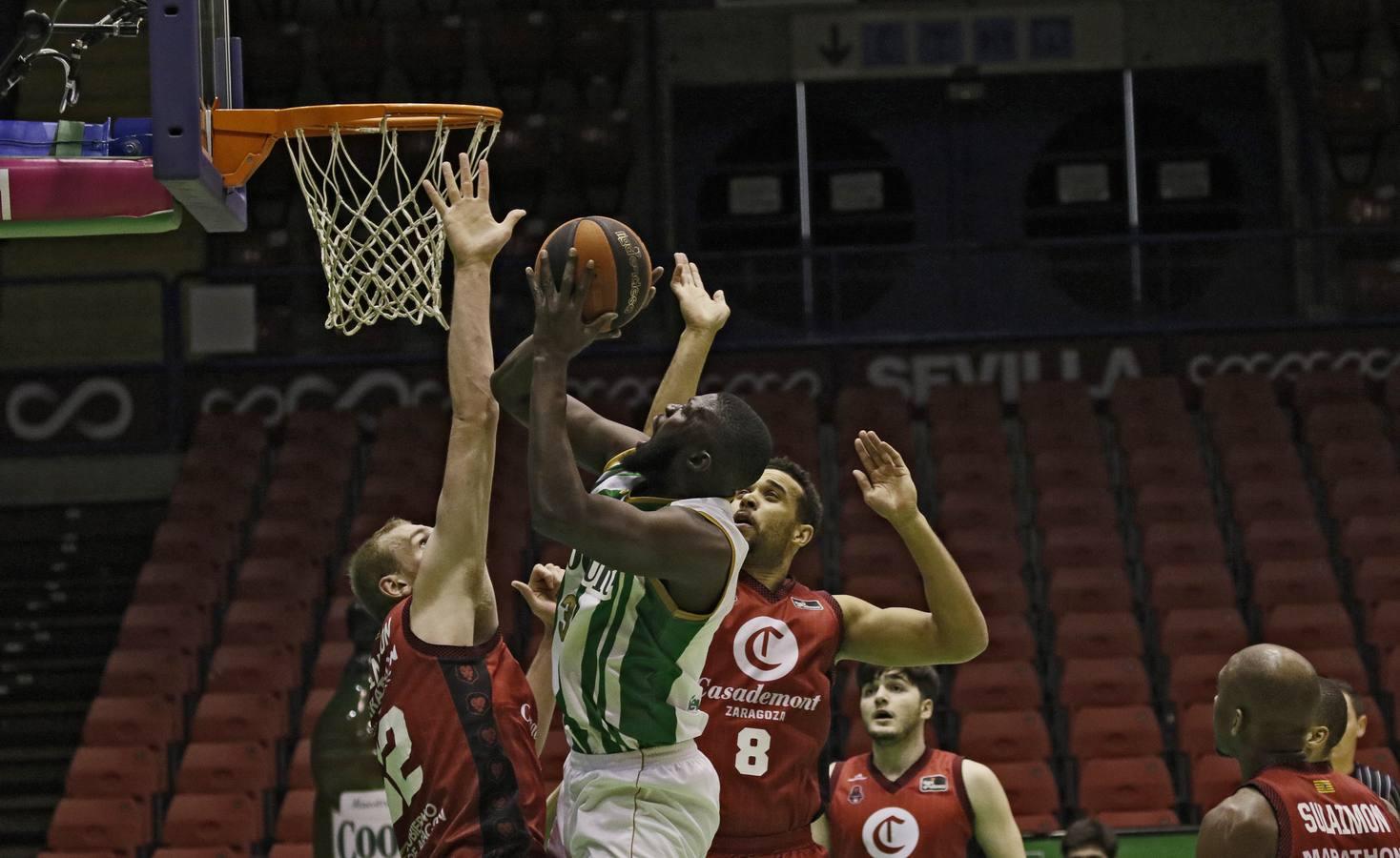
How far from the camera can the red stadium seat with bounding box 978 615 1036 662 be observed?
10.2 meters

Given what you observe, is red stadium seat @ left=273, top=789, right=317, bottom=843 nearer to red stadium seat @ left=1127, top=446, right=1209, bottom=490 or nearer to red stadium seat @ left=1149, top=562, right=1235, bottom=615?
red stadium seat @ left=1149, top=562, right=1235, bottom=615

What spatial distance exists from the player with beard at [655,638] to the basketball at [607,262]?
0.10m

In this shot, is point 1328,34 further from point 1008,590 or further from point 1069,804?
point 1069,804

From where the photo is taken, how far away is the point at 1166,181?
1580cm

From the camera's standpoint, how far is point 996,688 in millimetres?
9969

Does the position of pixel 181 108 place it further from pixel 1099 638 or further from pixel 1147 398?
pixel 1147 398

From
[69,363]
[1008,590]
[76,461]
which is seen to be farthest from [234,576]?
[1008,590]

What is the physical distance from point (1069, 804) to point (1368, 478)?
3428 millimetres

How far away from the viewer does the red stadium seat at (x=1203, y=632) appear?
33.7 feet

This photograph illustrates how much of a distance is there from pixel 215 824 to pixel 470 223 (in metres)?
6.45

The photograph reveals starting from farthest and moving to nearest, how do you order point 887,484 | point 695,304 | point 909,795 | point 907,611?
point 909,795 < point 907,611 < point 695,304 < point 887,484

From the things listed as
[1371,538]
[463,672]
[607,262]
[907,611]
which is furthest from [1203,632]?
[607,262]

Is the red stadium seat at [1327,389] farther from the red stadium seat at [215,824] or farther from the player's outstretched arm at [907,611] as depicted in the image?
the player's outstretched arm at [907,611]

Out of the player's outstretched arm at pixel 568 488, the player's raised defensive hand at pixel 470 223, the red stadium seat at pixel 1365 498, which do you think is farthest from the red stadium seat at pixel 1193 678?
the player's outstretched arm at pixel 568 488
